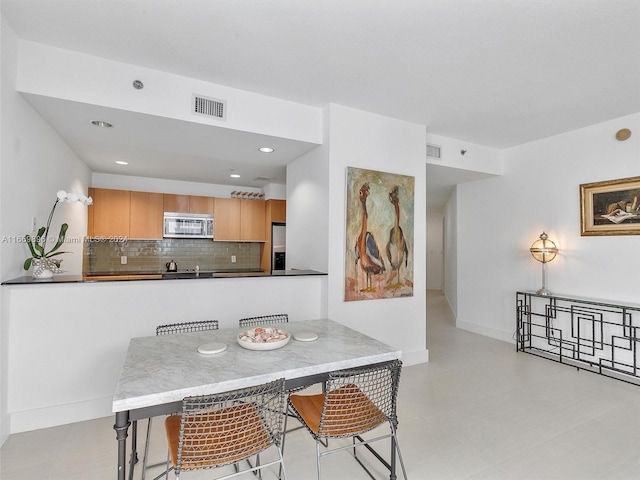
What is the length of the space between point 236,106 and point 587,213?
417 cm

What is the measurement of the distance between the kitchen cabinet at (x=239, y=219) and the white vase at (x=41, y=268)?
333 centimetres

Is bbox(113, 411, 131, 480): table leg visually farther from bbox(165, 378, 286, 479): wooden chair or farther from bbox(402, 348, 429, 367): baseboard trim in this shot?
bbox(402, 348, 429, 367): baseboard trim

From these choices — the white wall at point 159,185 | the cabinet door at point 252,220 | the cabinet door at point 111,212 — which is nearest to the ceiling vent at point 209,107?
the cabinet door at point 111,212

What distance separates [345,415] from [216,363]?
0.71 m

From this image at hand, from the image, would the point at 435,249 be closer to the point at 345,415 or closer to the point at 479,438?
the point at 479,438

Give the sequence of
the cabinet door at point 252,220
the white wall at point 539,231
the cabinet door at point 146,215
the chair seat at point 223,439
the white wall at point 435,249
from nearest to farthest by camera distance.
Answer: the chair seat at point 223,439
the white wall at point 539,231
the cabinet door at point 146,215
the cabinet door at point 252,220
the white wall at point 435,249

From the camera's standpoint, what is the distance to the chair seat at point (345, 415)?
1.68 metres

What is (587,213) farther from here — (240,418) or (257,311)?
(240,418)

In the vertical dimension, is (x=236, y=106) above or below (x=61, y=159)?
above

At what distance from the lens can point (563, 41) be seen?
2.35m

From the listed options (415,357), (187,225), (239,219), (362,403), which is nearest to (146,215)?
(187,225)

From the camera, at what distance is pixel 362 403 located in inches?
71.9

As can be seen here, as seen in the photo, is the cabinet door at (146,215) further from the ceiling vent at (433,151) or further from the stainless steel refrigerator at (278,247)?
the ceiling vent at (433,151)

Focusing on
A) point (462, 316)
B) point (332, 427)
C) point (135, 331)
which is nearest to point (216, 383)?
point (332, 427)
